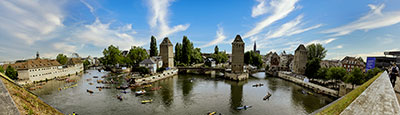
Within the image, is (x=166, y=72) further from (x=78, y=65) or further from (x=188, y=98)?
(x=78, y=65)

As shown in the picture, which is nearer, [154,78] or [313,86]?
[313,86]

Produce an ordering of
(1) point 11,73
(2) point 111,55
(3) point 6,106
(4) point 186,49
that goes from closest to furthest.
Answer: (3) point 6,106 < (1) point 11,73 < (2) point 111,55 < (4) point 186,49

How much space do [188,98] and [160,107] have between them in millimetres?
4807

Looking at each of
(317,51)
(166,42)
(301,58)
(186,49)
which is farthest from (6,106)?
(317,51)

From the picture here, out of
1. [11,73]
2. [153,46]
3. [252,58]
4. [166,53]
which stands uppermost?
[153,46]

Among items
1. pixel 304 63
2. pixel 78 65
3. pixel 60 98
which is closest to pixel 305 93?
pixel 304 63

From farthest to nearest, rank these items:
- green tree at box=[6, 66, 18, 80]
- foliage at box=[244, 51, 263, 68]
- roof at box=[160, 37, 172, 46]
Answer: foliage at box=[244, 51, 263, 68] → roof at box=[160, 37, 172, 46] → green tree at box=[6, 66, 18, 80]

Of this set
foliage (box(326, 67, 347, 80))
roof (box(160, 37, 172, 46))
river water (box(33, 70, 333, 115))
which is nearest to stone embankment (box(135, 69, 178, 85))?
river water (box(33, 70, 333, 115))

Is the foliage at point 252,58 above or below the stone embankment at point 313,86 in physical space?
above

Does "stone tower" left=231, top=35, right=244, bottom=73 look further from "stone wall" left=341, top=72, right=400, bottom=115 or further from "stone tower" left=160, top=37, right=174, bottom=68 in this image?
"stone wall" left=341, top=72, right=400, bottom=115

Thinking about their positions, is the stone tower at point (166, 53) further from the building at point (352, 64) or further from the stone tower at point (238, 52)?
the building at point (352, 64)

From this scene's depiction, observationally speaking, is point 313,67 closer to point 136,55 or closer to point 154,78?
point 154,78

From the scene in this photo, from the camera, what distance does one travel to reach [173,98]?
21.0 meters

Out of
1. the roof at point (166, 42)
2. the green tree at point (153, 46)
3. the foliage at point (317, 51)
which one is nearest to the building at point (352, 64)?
the foliage at point (317, 51)
